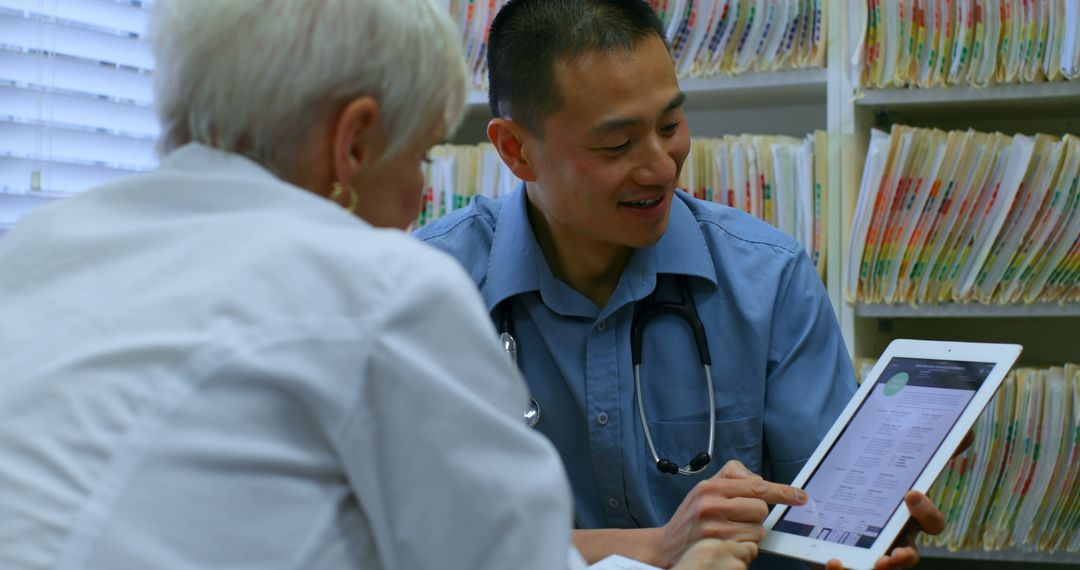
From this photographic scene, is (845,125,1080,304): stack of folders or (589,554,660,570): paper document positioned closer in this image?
(589,554,660,570): paper document

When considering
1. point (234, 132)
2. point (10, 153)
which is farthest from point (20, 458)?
point (10, 153)

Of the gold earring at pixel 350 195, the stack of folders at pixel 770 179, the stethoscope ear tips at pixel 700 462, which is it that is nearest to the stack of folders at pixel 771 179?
the stack of folders at pixel 770 179

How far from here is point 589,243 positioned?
168 centimetres

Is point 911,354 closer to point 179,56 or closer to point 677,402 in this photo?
point 677,402

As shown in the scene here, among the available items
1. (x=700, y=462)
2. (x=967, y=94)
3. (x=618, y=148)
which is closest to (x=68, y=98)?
(x=618, y=148)

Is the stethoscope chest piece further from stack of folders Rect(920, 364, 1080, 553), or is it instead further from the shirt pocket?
stack of folders Rect(920, 364, 1080, 553)

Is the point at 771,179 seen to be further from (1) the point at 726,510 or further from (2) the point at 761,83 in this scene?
(1) the point at 726,510

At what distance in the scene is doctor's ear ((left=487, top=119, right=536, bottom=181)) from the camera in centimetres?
170

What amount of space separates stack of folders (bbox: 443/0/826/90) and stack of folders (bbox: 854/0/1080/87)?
0.40 feet

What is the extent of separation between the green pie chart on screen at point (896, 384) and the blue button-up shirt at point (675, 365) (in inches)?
6.8

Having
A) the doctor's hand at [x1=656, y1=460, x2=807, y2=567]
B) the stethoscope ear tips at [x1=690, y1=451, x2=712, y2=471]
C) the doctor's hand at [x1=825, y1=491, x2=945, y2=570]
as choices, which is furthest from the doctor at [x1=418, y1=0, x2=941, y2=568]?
the doctor's hand at [x1=825, y1=491, x2=945, y2=570]

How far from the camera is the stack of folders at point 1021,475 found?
2.01m

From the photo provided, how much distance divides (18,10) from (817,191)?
1.49m

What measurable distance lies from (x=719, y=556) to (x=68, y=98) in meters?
1.46
